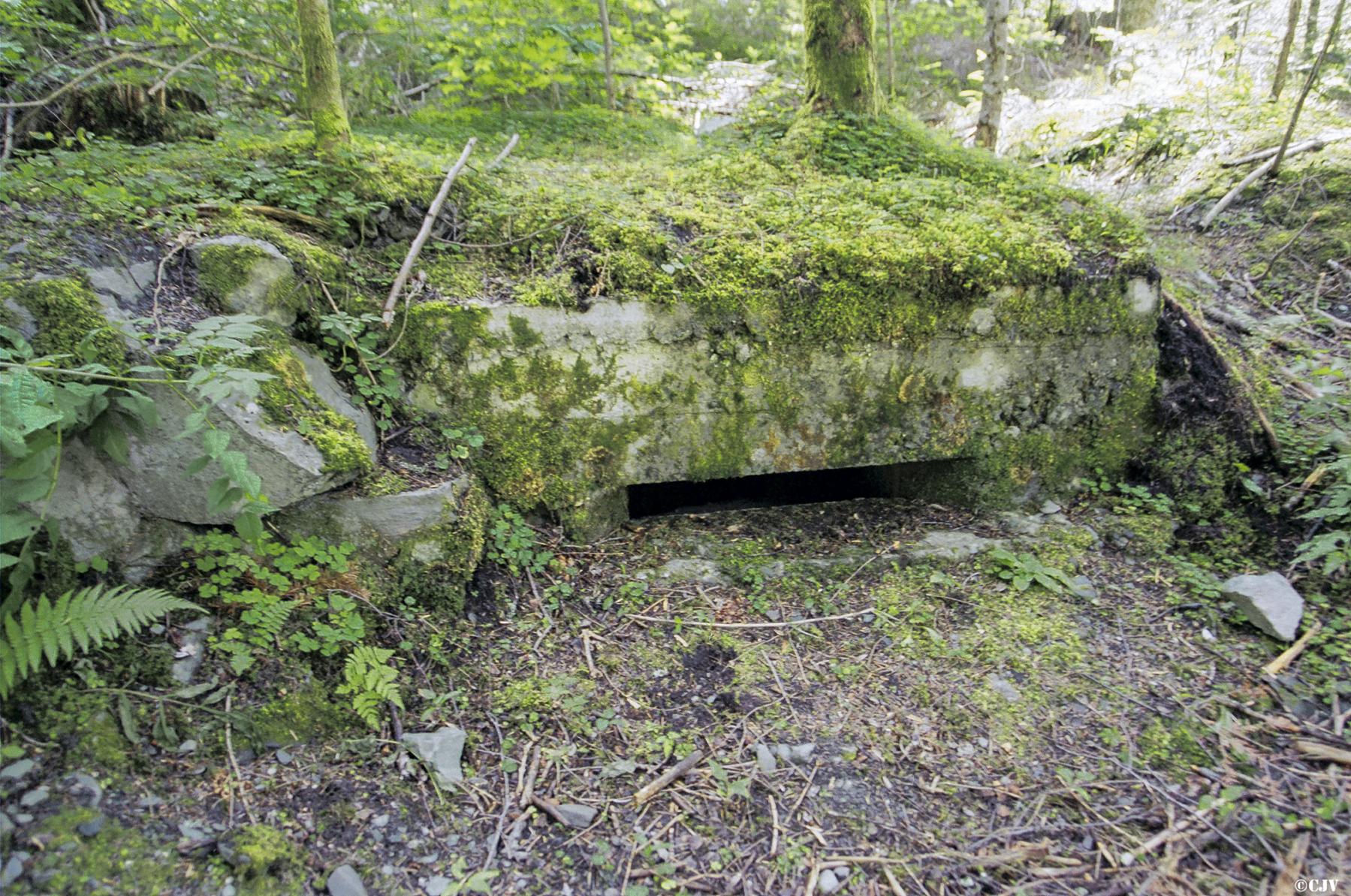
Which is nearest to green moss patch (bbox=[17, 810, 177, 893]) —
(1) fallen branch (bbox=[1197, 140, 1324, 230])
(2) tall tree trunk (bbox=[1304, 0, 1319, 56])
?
(1) fallen branch (bbox=[1197, 140, 1324, 230])

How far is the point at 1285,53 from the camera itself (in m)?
6.63

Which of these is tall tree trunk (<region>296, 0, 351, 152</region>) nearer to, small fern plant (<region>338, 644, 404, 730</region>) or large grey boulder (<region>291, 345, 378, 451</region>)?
large grey boulder (<region>291, 345, 378, 451</region>)

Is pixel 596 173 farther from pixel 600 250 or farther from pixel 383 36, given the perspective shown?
pixel 383 36

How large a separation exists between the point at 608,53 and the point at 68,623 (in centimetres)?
607

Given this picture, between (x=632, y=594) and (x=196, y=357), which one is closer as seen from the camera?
(x=196, y=357)

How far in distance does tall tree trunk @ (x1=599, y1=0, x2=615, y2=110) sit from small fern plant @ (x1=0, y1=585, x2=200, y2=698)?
571 cm

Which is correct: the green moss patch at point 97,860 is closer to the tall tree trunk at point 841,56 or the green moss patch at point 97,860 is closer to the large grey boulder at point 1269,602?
the large grey boulder at point 1269,602

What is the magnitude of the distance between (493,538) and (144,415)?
1410 millimetres

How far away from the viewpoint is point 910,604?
315 centimetres

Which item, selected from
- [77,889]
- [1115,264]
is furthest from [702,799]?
[1115,264]

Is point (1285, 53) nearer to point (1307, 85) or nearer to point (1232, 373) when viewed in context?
point (1307, 85)

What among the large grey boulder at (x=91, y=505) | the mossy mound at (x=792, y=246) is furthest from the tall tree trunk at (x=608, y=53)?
the large grey boulder at (x=91, y=505)

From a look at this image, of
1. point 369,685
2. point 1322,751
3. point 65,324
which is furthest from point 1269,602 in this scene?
point 65,324

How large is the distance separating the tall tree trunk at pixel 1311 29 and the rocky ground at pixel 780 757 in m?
7.00
